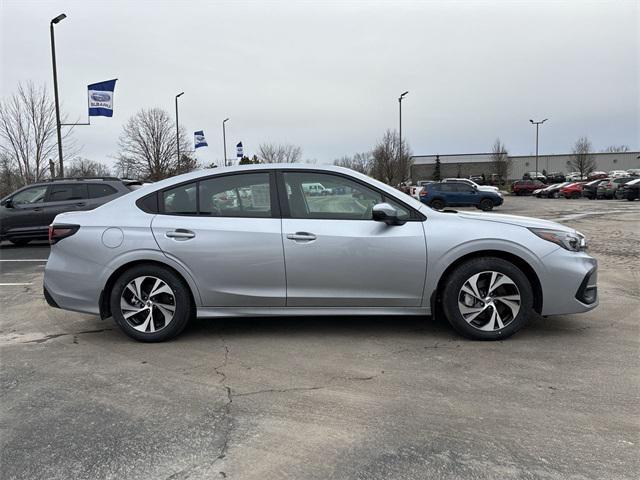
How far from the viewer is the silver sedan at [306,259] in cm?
442

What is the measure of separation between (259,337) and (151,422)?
1706mm

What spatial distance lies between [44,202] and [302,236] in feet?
34.1

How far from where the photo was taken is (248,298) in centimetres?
454

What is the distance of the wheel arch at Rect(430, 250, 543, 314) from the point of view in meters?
4.47

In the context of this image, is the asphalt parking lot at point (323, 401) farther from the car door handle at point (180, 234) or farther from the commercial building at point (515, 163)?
the commercial building at point (515, 163)

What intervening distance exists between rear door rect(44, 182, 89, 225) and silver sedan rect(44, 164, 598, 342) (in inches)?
334

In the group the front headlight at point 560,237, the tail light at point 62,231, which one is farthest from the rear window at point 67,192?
the front headlight at point 560,237

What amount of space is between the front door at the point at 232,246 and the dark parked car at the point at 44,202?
8.65 m

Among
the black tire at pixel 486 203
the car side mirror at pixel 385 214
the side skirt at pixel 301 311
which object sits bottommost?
the side skirt at pixel 301 311

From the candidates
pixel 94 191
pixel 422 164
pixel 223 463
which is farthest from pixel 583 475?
pixel 422 164

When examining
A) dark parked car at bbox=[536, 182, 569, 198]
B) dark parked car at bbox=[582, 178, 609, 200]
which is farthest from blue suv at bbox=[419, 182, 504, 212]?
dark parked car at bbox=[536, 182, 569, 198]

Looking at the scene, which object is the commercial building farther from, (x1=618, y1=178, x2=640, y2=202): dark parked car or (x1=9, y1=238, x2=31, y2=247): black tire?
(x1=9, y1=238, x2=31, y2=247): black tire

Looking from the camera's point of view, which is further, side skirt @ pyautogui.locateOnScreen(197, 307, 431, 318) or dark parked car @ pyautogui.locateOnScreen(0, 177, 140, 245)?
dark parked car @ pyautogui.locateOnScreen(0, 177, 140, 245)

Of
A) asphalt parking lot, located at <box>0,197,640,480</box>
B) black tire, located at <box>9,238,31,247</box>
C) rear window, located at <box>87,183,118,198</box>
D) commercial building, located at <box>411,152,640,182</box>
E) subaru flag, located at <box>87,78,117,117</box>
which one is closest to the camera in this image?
asphalt parking lot, located at <box>0,197,640,480</box>
